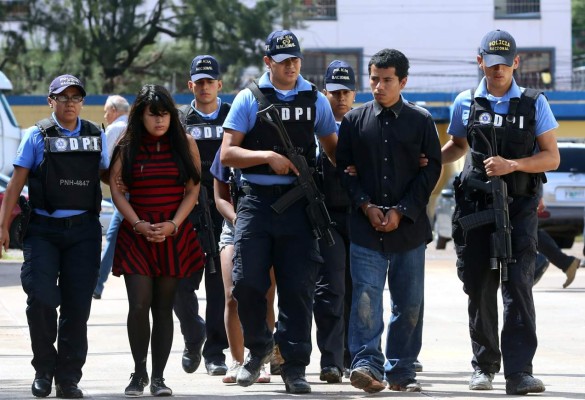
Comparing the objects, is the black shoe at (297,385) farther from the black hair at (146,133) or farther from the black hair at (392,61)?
the black hair at (392,61)

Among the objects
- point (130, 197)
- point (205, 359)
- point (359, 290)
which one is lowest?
point (205, 359)

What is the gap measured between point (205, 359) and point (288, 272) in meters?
1.57

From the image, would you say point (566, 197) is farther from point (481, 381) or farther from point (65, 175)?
point (65, 175)

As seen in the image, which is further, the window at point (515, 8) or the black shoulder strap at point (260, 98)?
the window at point (515, 8)

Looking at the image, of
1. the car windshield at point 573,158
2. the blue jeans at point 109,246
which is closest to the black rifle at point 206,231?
the blue jeans at point 109,246

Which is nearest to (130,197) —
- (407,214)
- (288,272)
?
(288,272)

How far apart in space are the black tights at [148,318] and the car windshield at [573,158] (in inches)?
582

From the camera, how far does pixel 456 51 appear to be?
2296 inches

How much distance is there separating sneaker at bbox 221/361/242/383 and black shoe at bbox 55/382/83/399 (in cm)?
108

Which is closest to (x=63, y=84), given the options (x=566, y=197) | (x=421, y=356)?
(x=421, y=356)

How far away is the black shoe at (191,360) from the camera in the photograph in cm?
922

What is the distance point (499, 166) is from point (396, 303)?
997 millimetres

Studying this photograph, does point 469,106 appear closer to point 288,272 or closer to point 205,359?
point 288,272

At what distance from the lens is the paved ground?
8051 mm
